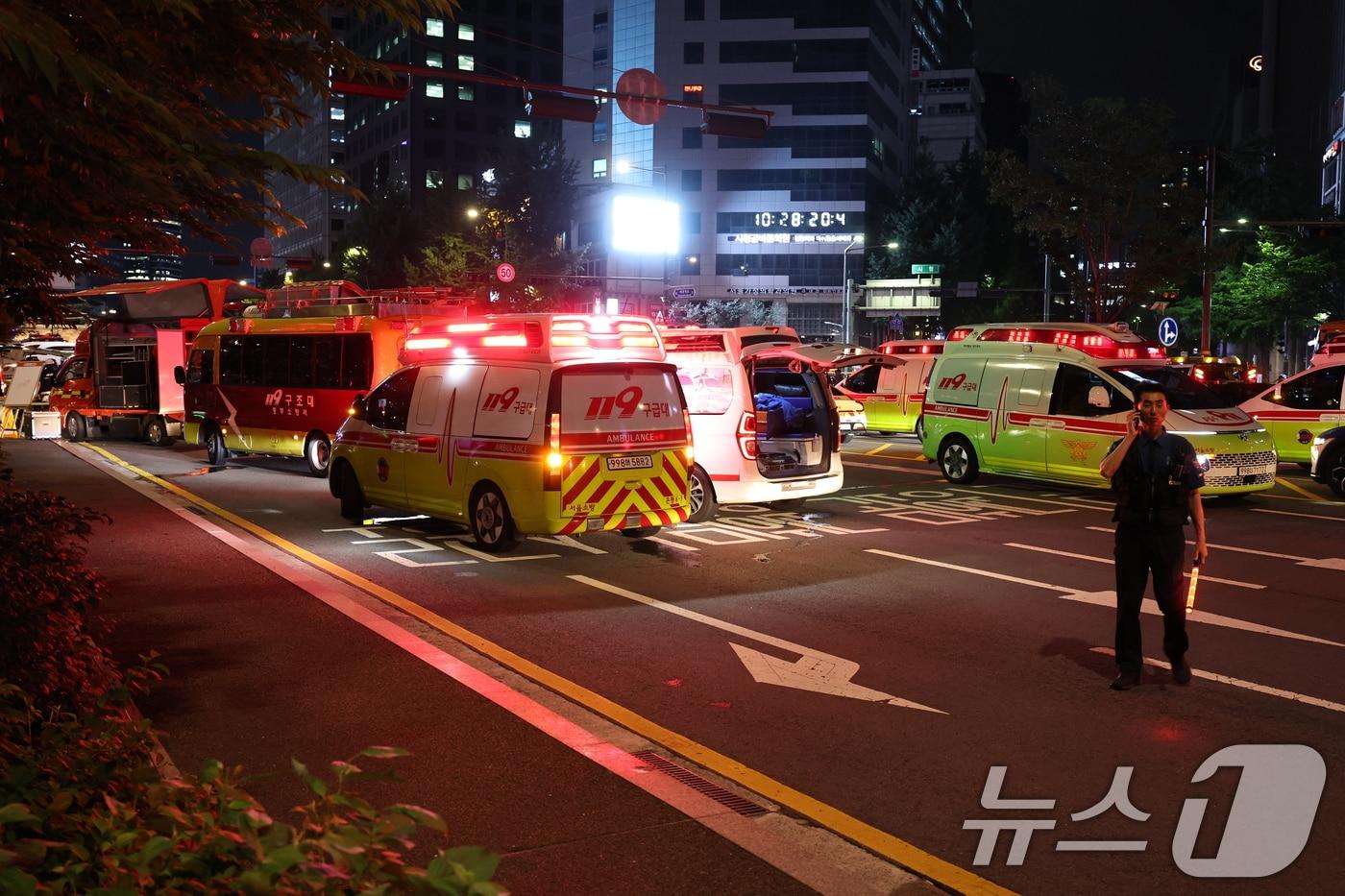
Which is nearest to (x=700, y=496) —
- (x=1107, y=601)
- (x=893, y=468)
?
(x=1107, y=601)

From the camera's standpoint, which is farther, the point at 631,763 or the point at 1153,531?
the point at 1153,531

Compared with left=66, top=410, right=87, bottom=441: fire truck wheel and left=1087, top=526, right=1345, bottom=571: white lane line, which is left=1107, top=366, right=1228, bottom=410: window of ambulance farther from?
left=66, top=410, right=87, bottom=441: fire truck wheel

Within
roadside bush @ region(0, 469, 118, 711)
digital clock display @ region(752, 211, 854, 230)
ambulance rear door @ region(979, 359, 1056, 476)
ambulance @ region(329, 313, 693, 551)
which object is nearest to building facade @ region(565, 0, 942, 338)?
digital clock display @ region(752, 211, 854, 230)

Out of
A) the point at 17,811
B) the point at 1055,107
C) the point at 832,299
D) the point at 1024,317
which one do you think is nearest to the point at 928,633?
the point at 17,811

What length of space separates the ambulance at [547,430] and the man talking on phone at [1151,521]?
17.3 ft

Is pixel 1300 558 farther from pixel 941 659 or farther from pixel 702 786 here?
pixel 702 786

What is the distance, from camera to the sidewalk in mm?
4855

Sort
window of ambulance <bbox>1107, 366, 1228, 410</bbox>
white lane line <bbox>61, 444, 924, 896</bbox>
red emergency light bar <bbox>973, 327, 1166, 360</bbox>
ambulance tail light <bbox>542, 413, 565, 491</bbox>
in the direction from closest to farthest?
white lane line <bbox>61, 444, 924, 896</bbox>
ambulance tail light <bbox>542, 413, 565, 491</bbox>
window of ambulance <bbox>1107, 366, 1228, 410</bbox>
red emergency light bar <bbox>973, 327, 1166, 360</bbox>

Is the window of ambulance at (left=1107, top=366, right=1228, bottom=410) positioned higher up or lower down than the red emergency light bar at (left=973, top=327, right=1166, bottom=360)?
lower down

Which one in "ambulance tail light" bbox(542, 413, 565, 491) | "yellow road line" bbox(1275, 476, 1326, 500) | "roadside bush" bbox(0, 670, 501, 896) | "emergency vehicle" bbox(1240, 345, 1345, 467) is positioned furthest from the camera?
"emergency vehicle" bbox(1240, 345, 1345, 467)

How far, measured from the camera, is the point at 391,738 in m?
6.43

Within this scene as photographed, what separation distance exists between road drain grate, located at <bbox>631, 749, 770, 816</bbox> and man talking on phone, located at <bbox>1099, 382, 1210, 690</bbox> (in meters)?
2.97

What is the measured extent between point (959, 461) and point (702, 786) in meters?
13.3

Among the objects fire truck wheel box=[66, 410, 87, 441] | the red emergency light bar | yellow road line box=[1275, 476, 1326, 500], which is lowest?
yellow road line box=[1275, 476, 1326, 500]
